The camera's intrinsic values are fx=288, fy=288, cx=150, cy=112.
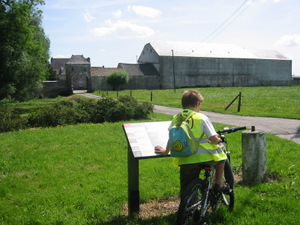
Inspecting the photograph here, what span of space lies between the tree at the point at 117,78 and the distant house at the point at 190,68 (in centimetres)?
268

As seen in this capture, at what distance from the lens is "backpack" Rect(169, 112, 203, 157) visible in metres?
3.38

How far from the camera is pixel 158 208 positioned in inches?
181

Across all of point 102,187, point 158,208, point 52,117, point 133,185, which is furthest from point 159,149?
point 52,117

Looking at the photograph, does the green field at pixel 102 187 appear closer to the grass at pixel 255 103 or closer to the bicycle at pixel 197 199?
the bicycle at pixel 197 199

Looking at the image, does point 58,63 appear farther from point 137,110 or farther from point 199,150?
point 199,150

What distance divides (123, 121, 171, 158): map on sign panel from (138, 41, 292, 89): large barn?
58.9 metres

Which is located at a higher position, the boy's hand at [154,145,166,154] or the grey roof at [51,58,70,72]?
the grey roof at [51,58,70,72]

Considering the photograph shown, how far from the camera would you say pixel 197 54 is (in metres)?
68.8

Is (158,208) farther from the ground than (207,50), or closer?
closer

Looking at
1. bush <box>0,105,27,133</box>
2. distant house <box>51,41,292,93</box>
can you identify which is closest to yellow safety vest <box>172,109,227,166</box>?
bush <box>0,105,27,133</box>

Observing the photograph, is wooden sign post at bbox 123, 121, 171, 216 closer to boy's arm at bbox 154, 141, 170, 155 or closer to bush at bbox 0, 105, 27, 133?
boy's arm at bbox 154, 141, 170, 155

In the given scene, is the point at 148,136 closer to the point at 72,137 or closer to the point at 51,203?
the point at 51,203

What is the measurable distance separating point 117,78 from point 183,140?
2204 inches

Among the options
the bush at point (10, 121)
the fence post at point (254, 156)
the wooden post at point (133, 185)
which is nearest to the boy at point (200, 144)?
the wooden post at point (133, 185)
